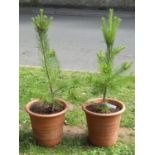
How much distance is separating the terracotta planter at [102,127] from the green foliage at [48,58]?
327 millimetres

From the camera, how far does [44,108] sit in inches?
132

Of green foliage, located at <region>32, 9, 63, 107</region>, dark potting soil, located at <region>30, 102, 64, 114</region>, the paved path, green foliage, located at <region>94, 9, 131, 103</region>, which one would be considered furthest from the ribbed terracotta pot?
the paved path

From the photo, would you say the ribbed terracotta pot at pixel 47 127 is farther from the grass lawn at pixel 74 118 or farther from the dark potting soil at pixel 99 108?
the dark potting soil at pixel 99 108

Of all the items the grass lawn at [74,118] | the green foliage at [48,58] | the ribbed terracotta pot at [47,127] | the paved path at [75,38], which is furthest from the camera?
the paved path at [75,38]

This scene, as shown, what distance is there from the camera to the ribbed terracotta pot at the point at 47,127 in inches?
126

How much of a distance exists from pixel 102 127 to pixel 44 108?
56 cm

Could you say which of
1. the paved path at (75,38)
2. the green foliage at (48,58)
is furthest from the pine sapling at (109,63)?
the paved path at (75,38)

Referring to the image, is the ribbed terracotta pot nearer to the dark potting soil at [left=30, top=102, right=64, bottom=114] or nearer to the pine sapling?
the dark potting soil at [left=30, top=102, right=64, bottom=114]

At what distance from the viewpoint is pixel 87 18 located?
33.6ft

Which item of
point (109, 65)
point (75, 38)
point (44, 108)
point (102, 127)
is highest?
point (109, 65)

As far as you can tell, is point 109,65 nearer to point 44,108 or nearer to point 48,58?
point 48,58

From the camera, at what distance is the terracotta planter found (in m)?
3.26

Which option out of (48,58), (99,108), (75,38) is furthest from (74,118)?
(75,38)
